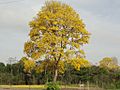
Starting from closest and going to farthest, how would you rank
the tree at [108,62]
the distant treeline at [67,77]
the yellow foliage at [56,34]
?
the yellow foliage at [56,34]
the distant treeline at [67,77]
the tree at [108,62]

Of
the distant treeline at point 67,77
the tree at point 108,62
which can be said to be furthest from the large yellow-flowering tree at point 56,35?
the tree at point 108,62

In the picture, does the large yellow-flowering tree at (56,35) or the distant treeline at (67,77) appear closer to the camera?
the large yellow-flowering tree at (56,35)

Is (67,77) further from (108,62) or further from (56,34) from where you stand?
(56,34)

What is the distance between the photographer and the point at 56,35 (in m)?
27.9

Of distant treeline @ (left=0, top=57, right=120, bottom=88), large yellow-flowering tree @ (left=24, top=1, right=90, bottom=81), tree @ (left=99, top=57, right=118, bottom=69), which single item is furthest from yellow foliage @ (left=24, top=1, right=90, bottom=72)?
tree @ (left=99, top=57, right=118, bottom=69)

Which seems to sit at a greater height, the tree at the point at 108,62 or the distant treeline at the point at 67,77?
the tree at the point at 108,62

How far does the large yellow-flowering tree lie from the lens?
1079 inches

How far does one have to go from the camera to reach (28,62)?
28016mm

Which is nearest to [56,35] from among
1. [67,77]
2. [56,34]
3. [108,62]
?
[56,34]

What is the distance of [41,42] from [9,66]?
41321mm

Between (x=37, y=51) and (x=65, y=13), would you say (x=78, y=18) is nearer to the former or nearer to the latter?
(x=65, y=13)

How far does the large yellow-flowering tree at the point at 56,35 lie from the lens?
2741cm

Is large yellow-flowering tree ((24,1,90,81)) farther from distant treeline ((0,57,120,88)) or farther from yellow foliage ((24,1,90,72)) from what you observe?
distant treeline ((0,57,120,88))

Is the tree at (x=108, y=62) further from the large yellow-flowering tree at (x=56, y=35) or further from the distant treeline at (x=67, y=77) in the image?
the large yellow-flowering tree at (x=56, y=35)
